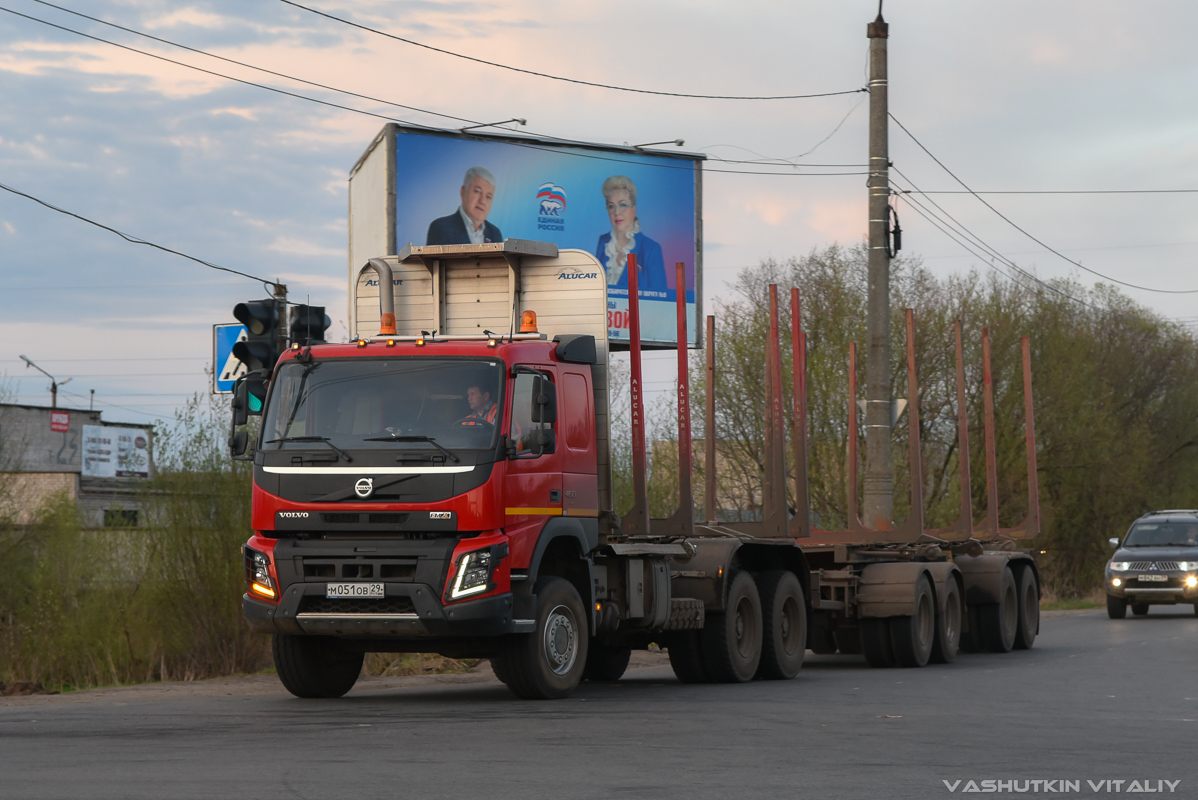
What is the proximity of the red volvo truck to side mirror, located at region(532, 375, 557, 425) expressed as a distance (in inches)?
0.7

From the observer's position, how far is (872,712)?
11.9 meters

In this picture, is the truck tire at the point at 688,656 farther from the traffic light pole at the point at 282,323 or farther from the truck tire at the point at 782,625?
the traffic light pole at the point at 282,323

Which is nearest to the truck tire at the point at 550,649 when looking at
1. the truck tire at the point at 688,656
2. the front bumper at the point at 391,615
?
the front bumper at the point at 391,615

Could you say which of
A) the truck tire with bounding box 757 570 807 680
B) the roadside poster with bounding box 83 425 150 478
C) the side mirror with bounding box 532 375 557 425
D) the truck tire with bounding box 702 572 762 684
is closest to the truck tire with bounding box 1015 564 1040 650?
the truck tire with bounding box 757 570 807 680

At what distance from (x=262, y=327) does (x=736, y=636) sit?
546 centimetres

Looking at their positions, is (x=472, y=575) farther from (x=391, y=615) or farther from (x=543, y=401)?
(x=543, y=401)

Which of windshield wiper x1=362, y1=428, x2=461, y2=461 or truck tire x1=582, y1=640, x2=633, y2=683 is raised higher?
windshield wiper x1=362, y1=428, x2=461, y2=461

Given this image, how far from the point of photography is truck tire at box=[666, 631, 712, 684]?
14883mm

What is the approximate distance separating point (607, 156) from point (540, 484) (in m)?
16.1

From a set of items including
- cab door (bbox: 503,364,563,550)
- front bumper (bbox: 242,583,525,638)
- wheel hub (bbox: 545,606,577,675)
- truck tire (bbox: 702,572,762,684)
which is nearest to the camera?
front bumper (bbox: 242,583,525,638)

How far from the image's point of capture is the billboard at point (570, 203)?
25.3 meters

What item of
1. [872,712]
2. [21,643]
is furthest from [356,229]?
[872,712]

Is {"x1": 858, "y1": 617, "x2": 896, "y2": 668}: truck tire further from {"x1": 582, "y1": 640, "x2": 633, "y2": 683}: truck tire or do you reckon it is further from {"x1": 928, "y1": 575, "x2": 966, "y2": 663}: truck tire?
{"x1": 582, "y1": 640, "x2": 633, "y2": 683}: truck tire

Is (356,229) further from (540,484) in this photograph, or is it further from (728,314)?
(540,484)
